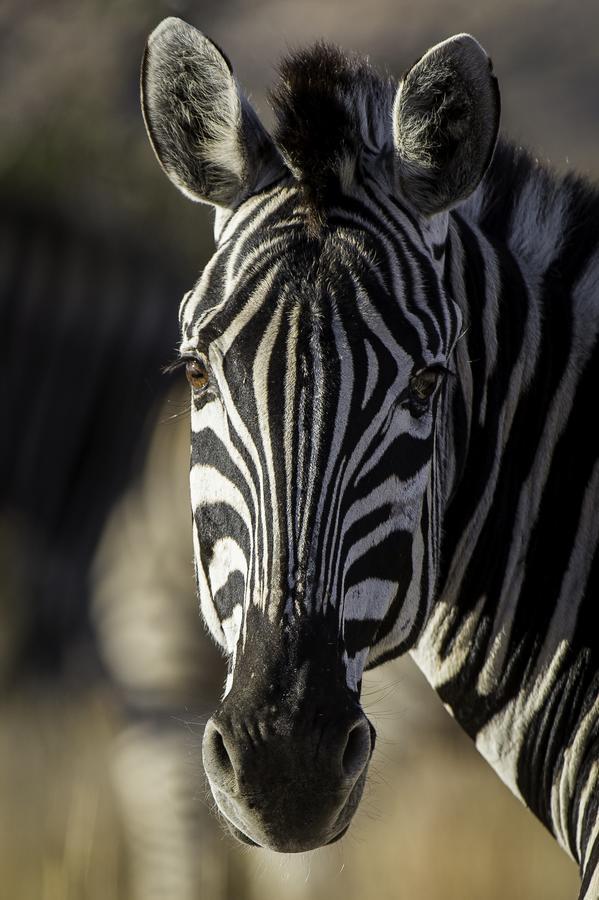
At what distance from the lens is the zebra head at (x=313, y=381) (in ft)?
8.75

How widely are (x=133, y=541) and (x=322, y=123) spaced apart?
8312mm

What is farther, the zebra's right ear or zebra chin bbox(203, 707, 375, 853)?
the zebra's right ear

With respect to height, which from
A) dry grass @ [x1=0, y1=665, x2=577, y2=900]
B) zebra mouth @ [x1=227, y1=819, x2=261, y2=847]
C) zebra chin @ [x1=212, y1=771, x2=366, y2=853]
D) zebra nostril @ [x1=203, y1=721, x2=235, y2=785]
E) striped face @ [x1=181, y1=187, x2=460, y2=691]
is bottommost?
dry grass @ [x1=0, y1=665, x2=577, y2=900]

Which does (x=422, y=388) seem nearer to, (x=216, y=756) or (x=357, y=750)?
(x=357, y=750)

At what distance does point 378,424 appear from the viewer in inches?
116

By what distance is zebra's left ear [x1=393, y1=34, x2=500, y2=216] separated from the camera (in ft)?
10.4

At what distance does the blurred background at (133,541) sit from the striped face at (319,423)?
398 cm

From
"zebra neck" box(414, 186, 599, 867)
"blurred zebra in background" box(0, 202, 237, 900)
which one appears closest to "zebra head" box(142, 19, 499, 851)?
"zebra neck" box(414, 186, 599, 867)

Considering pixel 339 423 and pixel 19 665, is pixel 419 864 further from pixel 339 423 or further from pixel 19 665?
pixel 339 423

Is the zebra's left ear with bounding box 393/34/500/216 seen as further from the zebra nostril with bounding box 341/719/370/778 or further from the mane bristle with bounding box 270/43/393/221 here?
the zebra nostril with bounding box 341/719/370/778

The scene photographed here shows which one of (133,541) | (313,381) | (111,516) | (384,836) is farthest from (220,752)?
(111,516)

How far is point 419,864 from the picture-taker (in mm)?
9297

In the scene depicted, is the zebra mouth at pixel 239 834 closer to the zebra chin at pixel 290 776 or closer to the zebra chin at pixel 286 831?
the zebra chin at pixel 286 831

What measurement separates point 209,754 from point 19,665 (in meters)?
10.7
